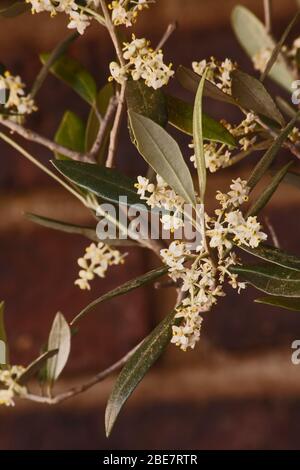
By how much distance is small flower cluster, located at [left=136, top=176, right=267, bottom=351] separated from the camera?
41 centimetres

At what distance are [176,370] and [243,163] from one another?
0.89ft

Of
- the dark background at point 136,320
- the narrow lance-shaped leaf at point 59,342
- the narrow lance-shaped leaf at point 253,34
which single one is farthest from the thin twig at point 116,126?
the dark background at point 136,320

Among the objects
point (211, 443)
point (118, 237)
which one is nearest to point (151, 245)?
point (118, 237)

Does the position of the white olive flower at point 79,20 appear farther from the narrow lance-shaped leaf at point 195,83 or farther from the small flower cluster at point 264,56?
the small flower cluster at point 264,56

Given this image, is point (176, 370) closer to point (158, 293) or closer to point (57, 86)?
point (158, 293)

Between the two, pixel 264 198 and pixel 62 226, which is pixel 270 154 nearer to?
pixel 264 198

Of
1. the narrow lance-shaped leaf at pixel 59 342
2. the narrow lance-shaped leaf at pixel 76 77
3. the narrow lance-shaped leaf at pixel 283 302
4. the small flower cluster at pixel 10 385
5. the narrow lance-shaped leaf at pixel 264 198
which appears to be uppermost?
the narrow lance-shaped leaf at pixel 76 77

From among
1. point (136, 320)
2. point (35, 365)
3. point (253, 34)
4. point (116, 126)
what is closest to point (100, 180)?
point (116, 126)

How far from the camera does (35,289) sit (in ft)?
3.28

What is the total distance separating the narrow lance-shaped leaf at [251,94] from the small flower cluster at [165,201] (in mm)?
77

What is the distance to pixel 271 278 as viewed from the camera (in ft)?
1.42

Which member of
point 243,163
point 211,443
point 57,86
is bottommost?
point 211,443

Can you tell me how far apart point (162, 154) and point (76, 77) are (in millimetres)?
217

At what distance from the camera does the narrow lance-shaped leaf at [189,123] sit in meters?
0.46
